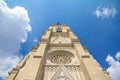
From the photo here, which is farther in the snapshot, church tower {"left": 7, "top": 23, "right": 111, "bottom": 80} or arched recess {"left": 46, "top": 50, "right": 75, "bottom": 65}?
arched recess {"left": 46, "top": 50, "right": 75, "bottom": 65}

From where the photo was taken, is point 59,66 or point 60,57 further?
point 60,57

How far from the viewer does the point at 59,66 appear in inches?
614

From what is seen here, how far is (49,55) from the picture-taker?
60.2 feet

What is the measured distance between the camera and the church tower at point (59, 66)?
13120 mm

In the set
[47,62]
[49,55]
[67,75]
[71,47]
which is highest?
[71,47]

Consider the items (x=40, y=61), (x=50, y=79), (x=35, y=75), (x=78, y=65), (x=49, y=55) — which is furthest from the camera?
(x=49, y=55)

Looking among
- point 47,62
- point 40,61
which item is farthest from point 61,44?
point 40,61

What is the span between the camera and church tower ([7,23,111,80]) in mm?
13120

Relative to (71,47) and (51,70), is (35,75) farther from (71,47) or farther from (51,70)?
(71,47)

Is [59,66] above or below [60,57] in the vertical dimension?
below

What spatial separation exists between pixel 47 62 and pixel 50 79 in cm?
278

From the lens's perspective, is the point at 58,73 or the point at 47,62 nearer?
the point at 58,73

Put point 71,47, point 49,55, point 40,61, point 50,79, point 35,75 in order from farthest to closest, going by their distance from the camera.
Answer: point 71,47 < point 49,55 < point 40,61 < point 50,79 < point 35,75

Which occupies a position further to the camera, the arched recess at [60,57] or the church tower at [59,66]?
the arched recess at [60,57]
